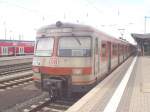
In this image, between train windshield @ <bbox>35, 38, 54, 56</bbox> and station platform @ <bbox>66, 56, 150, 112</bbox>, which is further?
train windshield @ <bbox>35, 38, 54, 56</bbox>

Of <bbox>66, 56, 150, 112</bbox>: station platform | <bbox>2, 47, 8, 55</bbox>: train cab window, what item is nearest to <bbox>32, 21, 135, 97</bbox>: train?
<bbox>66, 56, 150, 112</bbox>: station platform

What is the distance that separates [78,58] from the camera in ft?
32.7

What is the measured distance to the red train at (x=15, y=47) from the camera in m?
37.1

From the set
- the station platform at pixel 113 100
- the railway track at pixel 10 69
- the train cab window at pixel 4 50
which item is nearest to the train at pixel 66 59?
the station platform at pixel 113 100

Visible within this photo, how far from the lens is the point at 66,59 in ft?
33.0

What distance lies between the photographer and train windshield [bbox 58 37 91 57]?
10.1m

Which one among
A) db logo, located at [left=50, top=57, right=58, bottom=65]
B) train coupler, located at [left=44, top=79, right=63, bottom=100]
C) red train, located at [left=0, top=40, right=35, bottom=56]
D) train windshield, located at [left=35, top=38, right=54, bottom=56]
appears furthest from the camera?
red train, located at [left=0, top=40, right=35, bottom=56]

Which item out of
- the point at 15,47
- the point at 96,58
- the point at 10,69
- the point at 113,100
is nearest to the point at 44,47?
the point at 96,58

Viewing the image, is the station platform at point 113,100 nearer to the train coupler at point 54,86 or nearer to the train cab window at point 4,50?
the train coupler at point 54,86

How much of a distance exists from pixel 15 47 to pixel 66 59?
3128 cm

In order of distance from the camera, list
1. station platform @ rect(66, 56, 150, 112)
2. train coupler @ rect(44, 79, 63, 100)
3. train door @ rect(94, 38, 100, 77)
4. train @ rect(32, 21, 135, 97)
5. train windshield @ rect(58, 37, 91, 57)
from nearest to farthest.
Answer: station platform @ rect(66, 56, 150, 112) < train coupler @ rect(44, 79, 63, 100) < train @ rect(32, 21, 135, 97) < train windshield @ rect(58, 37, 91, 57) < train door @ rect(94, 38, 100, 77)

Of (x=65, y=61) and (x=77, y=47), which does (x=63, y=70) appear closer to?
(x=65, y=61)

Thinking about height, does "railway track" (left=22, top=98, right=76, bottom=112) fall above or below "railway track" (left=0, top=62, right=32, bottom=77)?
below

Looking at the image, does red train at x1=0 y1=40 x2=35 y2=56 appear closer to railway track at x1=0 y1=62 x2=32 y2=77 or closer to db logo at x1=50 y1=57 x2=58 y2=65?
railway track at x1=0 y1=62 x2=32 y2=77
